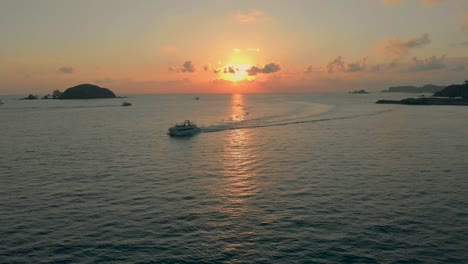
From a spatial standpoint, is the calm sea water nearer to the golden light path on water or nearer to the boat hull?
the golden light path on water

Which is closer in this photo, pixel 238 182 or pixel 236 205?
pixel 236 205

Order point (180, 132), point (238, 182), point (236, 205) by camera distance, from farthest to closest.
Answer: point (180, 132) < point (238, 182) < point (236, 205)

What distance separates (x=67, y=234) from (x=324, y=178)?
1374 inches

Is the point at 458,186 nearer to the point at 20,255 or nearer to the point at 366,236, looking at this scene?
the point at 366,236

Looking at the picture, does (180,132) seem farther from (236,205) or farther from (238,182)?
(236,205)

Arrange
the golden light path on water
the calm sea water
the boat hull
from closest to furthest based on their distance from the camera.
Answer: the calm sea water
the golden light path on water
the boat hull

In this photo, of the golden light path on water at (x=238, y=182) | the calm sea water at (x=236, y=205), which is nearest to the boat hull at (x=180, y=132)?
the golden light path on water at (x=238, y=182)

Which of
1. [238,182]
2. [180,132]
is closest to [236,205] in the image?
[238,182]

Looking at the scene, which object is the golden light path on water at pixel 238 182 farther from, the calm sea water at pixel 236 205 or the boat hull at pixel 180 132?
the boat hull at pixel 180 132

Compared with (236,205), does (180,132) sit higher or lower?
higher

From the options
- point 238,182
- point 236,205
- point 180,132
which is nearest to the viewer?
point 236,205

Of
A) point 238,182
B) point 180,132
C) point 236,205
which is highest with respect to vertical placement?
point 180,132

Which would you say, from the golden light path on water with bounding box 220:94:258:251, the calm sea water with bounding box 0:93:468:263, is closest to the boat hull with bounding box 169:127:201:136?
the golden light path on water with bounding box 220:94:258:251

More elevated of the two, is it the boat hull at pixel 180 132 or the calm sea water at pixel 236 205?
the boat hull at pixel 180 132
